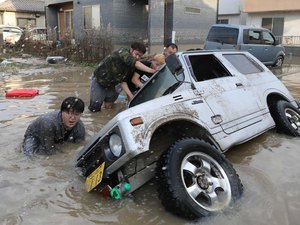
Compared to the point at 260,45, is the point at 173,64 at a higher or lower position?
higher

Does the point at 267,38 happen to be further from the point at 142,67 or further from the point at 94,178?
the point at 94,178

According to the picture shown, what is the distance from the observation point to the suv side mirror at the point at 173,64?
13.9 feet

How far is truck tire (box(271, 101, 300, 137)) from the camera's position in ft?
17.2

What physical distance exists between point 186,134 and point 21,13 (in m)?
40.4

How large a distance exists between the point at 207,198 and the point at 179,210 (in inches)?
13.2

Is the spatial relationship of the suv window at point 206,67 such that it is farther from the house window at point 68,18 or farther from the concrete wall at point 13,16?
the concrete wall at point 13,16

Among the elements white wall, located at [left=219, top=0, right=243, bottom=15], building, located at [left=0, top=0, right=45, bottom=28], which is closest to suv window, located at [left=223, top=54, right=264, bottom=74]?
white wall, located at [left=219, top=0, right=243, bottom=15]

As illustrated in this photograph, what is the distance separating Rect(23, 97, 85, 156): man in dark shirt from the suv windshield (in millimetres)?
898

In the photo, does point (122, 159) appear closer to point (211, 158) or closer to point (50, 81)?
point (211, 158)

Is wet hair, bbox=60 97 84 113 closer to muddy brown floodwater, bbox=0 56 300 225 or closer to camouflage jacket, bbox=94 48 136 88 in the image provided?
muddy brown floodwater, bbox=0 56 300 225

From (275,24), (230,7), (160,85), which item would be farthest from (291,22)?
(160,85)

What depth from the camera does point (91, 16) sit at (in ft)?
66.5

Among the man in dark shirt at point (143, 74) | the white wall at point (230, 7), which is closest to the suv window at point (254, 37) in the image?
the man in dark shirt at point (143, 74)

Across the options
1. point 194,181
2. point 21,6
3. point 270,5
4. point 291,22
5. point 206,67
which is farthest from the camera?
point 21,6
